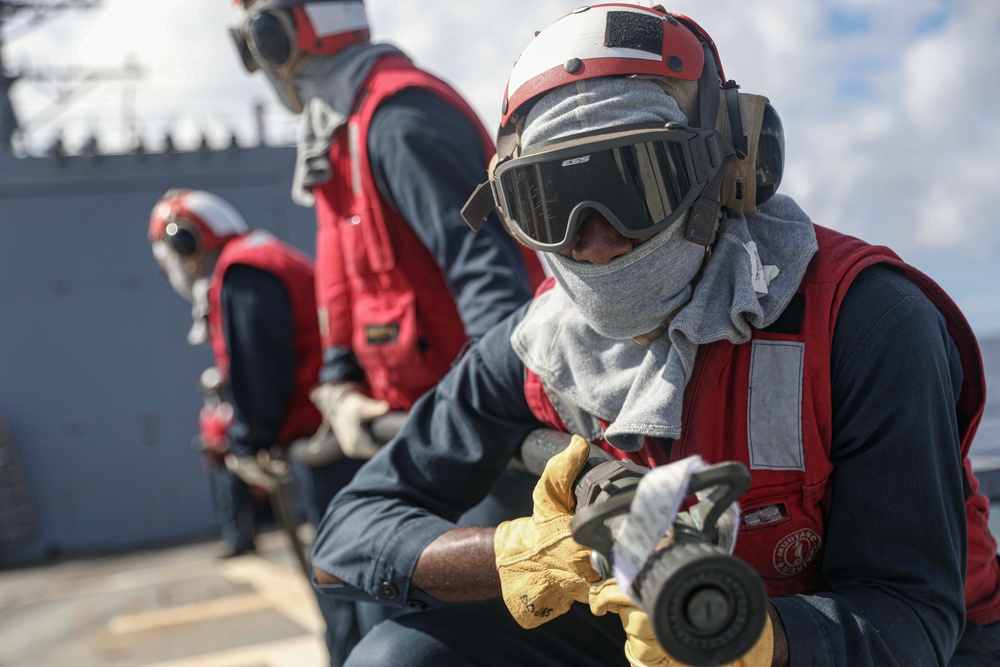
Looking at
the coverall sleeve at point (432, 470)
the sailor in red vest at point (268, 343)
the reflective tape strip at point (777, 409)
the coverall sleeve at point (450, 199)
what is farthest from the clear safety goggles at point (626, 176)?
the sailor in red vest at point (268, 343)

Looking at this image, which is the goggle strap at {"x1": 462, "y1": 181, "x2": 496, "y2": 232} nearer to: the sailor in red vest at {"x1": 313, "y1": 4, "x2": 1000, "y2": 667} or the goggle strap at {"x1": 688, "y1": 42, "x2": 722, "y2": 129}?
the sailor in red vest at {"x1": 313, "y1": 4, "x2": 1000, "y2": 667}

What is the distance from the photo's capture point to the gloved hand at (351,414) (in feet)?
7.76


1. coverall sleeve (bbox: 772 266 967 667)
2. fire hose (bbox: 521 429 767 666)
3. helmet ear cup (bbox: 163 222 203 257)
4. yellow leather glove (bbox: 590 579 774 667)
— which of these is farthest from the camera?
helmet ear cup (bbox: 163 222 203 257)

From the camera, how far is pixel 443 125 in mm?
2137

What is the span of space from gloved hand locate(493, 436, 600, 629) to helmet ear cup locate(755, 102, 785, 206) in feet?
1.44

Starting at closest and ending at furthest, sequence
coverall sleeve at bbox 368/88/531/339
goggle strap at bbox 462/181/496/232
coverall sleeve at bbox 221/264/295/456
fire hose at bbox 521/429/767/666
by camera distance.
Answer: fire hose at bbox 521/429/767/666
goggle strap at bbox 462/181/496/232
coverall sleeve at bbox 368/88/531/339
coverall sleeve at bbox 221/264/295/456

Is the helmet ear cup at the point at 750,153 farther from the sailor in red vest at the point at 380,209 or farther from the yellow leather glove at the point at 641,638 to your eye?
the sailor in red vest at the point at 380,209

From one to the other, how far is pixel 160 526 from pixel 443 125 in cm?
777

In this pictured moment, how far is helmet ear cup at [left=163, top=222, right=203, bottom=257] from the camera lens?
422cm

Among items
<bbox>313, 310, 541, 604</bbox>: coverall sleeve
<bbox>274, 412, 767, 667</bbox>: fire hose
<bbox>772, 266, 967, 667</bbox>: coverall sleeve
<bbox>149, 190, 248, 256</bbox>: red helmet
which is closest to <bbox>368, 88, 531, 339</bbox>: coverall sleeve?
<bbox>313, 310, 541, 604</bbox>: coverall sleeve

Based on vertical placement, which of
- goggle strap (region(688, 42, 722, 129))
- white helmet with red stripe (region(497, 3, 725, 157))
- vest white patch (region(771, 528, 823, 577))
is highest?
white helmet with red stripe (region(497, 3, 725, 157))

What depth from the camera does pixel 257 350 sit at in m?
3.22

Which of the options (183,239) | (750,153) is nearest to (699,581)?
(750,153)

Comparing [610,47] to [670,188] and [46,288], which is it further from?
[46,288]
